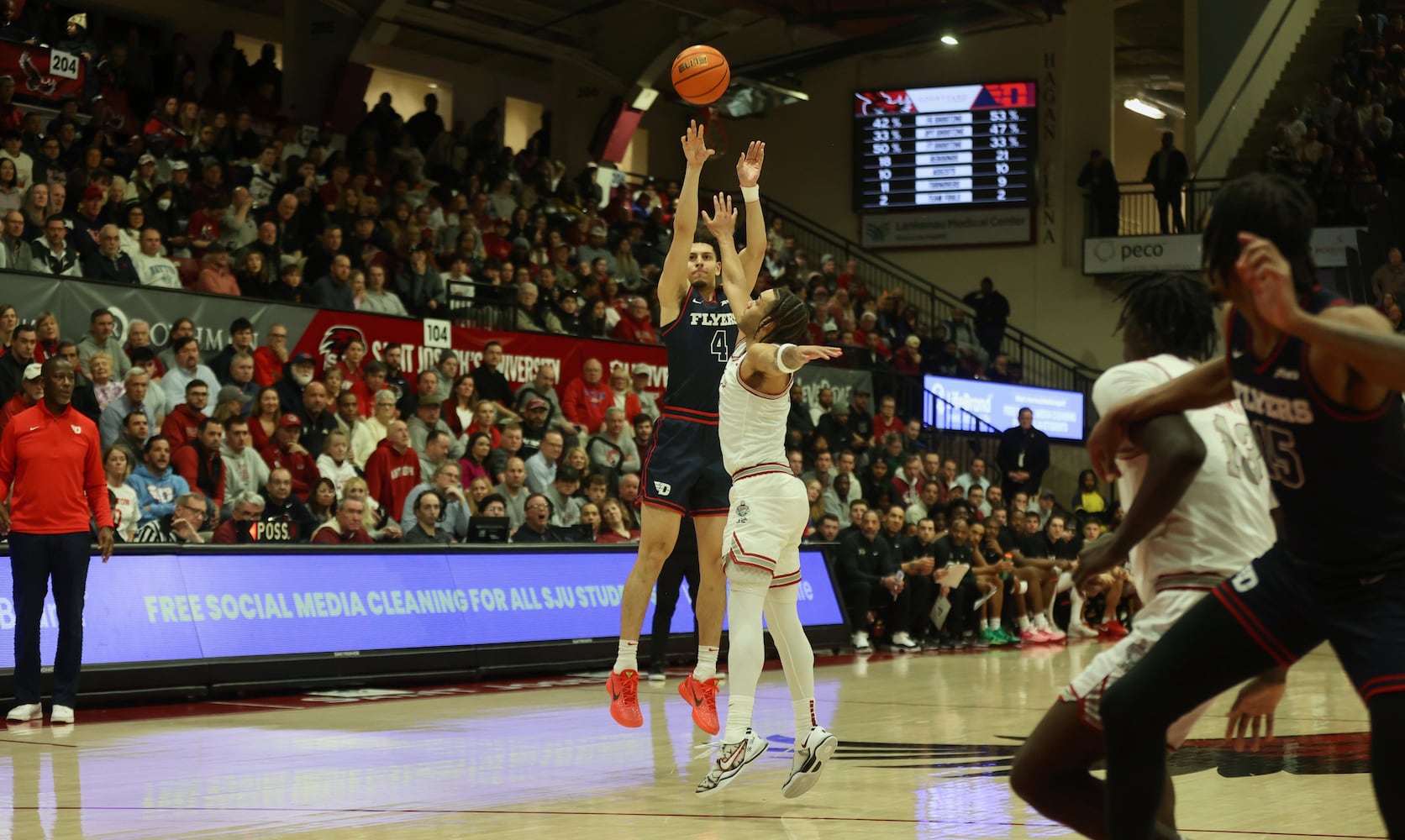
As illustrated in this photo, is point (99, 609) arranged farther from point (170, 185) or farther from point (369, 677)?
point (170, 185)

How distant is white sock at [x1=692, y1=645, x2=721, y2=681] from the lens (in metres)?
7.10

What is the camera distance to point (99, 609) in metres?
9.44

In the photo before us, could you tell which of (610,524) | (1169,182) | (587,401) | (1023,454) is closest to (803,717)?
(610,524)

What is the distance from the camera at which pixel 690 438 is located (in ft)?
24.7

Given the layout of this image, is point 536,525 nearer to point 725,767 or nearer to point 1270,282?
point 725,767

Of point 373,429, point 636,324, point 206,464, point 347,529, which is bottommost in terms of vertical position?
point 347,529

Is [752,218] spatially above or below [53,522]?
above

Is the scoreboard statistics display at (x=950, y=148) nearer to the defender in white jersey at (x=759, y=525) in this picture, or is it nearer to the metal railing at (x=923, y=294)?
the metal railing at (x=923, y=294)

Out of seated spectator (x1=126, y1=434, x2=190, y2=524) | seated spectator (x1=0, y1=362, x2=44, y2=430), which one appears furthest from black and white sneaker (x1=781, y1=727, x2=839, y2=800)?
seated spectator (x1=126, y1=434, x2=190, y2=524)

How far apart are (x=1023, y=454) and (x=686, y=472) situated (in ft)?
45.6

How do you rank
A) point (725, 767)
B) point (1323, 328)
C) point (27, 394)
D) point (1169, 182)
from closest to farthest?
point (1323, 328)
point (725, 767)
point (27, 394)
point (1169, 182)

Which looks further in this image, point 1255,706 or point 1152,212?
point 1152,212

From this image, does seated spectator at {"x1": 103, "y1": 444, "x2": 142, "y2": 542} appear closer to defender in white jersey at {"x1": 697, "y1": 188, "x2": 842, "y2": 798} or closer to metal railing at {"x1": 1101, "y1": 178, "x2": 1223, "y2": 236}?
defender in white jersey at {"x1": 697, "y1": 188, "x2": 842, "y2": 798}

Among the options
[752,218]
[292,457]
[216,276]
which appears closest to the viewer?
[752,218]
